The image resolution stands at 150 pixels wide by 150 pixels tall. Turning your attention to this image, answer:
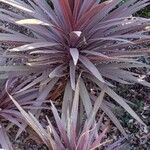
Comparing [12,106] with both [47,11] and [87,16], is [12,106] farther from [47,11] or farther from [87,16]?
[87,16]

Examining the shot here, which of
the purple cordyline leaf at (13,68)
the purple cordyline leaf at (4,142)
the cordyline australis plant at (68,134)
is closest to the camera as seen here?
the cordyline australis plant at (68,134)

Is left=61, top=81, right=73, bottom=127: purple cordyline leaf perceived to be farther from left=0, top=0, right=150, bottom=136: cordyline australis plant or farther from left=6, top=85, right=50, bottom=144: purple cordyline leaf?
left=6, top=85, right=50, bottom=144: purple cordyline leaf

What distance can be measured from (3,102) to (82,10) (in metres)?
0.97

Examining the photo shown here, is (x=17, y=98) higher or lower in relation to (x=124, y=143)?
higher

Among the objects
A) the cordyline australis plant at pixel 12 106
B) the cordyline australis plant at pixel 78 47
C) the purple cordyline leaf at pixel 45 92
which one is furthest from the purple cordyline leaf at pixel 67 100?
the cordyline australis plant at pixel 12 106

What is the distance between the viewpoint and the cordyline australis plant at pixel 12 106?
300 cm

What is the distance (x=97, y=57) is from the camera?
312cm

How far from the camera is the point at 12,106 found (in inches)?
124

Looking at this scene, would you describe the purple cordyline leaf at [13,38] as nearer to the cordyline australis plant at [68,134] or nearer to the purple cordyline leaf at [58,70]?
the purple cordyline leaf at [58,70]

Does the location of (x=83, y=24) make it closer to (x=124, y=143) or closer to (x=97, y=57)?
(x=97, y=57)

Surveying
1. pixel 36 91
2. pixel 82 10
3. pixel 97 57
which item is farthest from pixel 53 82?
pixel 82 10

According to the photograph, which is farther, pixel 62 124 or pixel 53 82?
pixel 53 82

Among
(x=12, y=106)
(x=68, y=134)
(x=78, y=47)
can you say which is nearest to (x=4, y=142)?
(x=12, y=106)

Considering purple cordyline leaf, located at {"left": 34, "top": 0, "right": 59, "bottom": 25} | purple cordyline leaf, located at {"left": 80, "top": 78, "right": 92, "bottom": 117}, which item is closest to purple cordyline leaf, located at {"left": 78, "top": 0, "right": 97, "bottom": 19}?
purple cordyline leaf, located at {"left": 34, "top": 0, "right": 59, "bottom": 25}
